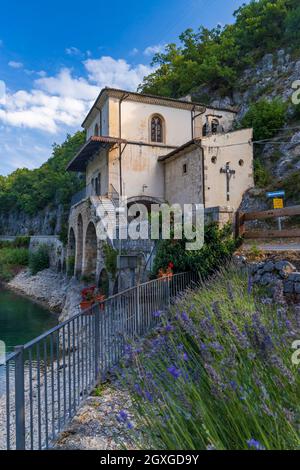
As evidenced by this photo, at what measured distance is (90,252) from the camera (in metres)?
19.3

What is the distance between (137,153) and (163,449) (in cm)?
2013

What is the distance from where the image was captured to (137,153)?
21031 millimetres

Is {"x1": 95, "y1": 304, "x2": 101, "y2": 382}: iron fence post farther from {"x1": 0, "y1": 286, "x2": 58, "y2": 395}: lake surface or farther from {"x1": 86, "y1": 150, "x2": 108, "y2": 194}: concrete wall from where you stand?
{"x1": 86, "y1": 150, "x2": 108, "y2": 194}: concrete wall

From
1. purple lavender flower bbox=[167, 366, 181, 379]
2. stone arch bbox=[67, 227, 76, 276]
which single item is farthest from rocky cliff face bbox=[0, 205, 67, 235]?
purple lavender flower bbox=[167, 366, 181, 379]

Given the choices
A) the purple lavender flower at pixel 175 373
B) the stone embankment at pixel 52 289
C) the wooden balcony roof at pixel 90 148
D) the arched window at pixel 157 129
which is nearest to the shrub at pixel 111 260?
the stone embankment at pixel 52 289

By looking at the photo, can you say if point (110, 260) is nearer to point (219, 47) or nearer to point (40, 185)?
point (219, 47)

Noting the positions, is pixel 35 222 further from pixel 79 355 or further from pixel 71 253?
pixel 79 355

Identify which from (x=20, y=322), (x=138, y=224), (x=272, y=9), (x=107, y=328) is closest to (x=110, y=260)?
(x=138, y=224)

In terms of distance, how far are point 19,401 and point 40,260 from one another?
95.6ft

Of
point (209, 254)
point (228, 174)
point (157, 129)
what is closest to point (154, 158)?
point (157, 129)

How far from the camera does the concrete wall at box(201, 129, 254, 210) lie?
17.3 m

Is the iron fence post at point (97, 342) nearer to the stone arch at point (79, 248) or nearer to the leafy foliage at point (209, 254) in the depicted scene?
the leafy foliage at point (209, 254)

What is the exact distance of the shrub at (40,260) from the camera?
1172 inches

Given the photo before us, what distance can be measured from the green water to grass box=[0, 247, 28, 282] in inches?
332
